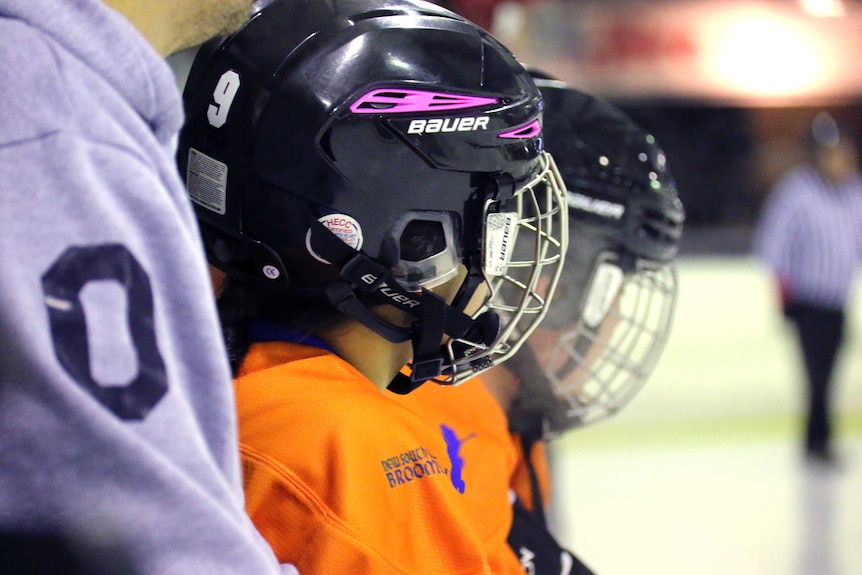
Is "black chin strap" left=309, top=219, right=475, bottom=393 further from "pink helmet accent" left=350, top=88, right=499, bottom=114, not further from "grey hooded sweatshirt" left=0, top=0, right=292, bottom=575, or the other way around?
"grey hooded sweatshirt" left=0, top=0, right=292, bottom=575

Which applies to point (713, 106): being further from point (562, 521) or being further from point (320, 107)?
point (320, 107)

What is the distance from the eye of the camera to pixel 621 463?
11.8 feet

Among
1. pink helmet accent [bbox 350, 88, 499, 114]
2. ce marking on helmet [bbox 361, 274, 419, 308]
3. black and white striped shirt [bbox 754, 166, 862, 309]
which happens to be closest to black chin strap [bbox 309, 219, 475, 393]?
ce marking on helmet [bbox 361, 274, 419, 308]

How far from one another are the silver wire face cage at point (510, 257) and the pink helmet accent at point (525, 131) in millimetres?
48

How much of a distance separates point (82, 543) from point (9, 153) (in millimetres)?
199

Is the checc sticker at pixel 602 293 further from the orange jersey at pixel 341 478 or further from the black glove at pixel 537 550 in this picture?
the orange jersey at pixel 341 478

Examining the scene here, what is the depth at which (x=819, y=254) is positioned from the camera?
13.0ft

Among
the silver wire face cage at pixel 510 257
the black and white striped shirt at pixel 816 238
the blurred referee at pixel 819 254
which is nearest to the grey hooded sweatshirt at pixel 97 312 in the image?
the silver wire face cage at pixel 510 257

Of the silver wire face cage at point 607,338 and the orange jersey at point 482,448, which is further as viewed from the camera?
the silver wire face cage at point 607,338

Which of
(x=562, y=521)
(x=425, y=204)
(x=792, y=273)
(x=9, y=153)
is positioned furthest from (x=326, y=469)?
(x=792, y=273)

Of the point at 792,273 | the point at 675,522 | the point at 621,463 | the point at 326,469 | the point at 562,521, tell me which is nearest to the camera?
the point at 326,469

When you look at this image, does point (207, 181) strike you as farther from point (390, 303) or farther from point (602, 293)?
point (602, 293)

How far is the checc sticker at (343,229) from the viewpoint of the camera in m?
0.85

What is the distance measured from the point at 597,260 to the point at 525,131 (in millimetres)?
430
